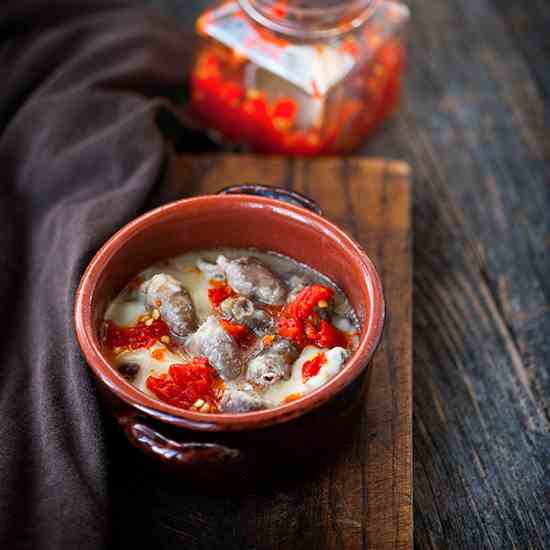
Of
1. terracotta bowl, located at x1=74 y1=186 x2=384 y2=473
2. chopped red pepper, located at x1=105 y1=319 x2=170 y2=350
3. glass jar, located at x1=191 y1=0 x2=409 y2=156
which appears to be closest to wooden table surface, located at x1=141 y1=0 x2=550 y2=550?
glass jar, located at x1=191 y1=0 x2=409 y2=156

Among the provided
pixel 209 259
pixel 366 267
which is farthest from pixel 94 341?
pixel 366 267

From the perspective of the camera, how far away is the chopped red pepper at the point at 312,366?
1903 mm

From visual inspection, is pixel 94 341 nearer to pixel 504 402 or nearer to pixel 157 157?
→ pixel 157 157

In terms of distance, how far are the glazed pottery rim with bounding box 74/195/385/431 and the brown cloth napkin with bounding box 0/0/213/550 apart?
0.16 m

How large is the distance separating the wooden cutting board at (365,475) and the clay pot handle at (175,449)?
0.68 ft

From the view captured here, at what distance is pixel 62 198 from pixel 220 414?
3.37ft

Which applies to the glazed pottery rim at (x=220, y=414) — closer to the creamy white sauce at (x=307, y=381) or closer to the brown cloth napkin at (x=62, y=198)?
the creamy white sauce at (x=307, y=381)

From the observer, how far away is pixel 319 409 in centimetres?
179

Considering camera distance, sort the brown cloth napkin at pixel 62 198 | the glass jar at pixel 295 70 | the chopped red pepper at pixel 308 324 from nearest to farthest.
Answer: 1. the brown cloth napkin at pixel 62 198
2. the chopped red pepper at pixel 308 324
3. the glass jar at pixel 295 70

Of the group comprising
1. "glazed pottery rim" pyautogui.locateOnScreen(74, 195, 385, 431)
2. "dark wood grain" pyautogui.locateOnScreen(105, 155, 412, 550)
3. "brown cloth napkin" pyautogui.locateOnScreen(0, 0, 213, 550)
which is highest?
"glazed pottery rim" pyautogui.locateOnScreen(74, 195, 385, 431)

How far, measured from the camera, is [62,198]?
250 cm

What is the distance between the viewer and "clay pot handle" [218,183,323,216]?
2.19 meters

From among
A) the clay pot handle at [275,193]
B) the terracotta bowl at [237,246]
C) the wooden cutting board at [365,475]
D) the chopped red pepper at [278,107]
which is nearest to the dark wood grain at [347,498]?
the wooden cutting board at [365,475]

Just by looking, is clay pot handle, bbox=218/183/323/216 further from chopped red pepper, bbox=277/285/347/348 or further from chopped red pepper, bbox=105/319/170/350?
chopped red pepper, bbox=105/319/170/350
